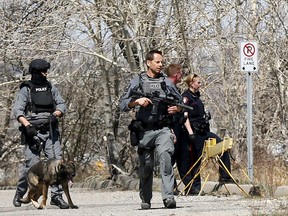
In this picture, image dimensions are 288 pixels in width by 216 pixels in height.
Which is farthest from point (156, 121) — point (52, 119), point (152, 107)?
point (52, 119)

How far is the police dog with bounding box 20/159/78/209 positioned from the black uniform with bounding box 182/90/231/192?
8.92 ft

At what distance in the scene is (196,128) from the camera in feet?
51.6

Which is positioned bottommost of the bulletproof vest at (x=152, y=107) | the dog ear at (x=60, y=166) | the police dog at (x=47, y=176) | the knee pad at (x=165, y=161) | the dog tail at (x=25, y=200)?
the dog tail at (x=25, y=200)

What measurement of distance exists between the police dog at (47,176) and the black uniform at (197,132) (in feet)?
8.92

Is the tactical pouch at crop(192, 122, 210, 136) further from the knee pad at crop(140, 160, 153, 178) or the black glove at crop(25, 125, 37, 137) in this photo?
the knee pad at crop(140, 160, 153, 178)

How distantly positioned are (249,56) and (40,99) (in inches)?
159

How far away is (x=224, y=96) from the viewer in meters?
21.3

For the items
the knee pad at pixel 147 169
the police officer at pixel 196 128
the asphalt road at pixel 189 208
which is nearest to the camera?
the asphalt road at pixel 189 208

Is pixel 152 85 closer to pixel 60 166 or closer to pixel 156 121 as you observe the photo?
pixel 156 121

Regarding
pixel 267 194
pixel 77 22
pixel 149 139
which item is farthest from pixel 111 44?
pixel 149 139

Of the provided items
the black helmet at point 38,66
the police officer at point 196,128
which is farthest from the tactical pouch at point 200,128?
the black helmet at point 38,66

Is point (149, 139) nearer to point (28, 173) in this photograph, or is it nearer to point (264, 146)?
Result: point (28, 173)

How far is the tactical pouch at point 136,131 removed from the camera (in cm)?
1227

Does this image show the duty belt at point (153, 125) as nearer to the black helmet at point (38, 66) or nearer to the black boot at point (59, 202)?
the black boot at point (59, 202)
